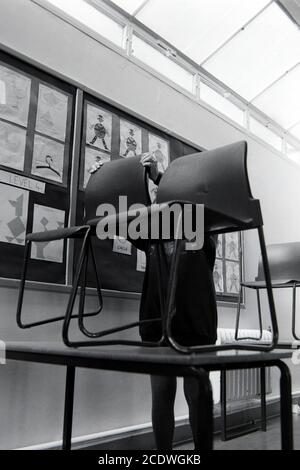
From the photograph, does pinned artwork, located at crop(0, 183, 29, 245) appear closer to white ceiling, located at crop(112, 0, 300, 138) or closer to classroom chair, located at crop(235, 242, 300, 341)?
classroom chair, located at crop(235, 242, 300, 341)

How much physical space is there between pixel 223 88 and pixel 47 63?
1680mm

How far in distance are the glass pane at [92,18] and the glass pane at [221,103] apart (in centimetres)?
84

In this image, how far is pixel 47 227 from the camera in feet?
5.76

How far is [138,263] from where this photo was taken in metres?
2.10

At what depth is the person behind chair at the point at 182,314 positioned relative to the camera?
→ 54.6 inches

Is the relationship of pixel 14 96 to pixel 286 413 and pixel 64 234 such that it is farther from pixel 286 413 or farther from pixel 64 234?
pixel 286 413

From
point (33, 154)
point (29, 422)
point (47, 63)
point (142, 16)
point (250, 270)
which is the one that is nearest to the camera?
point (29, 422)

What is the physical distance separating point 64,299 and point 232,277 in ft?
4.52

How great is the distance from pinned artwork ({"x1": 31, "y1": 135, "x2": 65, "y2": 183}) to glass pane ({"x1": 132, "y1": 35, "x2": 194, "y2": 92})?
3.16 feet

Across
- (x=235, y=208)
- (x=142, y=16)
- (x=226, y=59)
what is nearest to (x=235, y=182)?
(x=235, y=208)

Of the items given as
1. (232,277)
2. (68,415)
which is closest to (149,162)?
(68,415)

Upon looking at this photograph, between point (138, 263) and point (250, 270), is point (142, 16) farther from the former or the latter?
point (250, 270)

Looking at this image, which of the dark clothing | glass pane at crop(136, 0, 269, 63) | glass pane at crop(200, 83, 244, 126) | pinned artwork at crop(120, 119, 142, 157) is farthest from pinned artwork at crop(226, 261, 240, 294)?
glass pane at crop(136, 0, 269, 63)

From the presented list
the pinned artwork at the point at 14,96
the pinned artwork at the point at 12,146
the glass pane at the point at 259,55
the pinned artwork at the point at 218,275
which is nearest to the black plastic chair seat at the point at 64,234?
the pinned artwork at the point at 12,146
